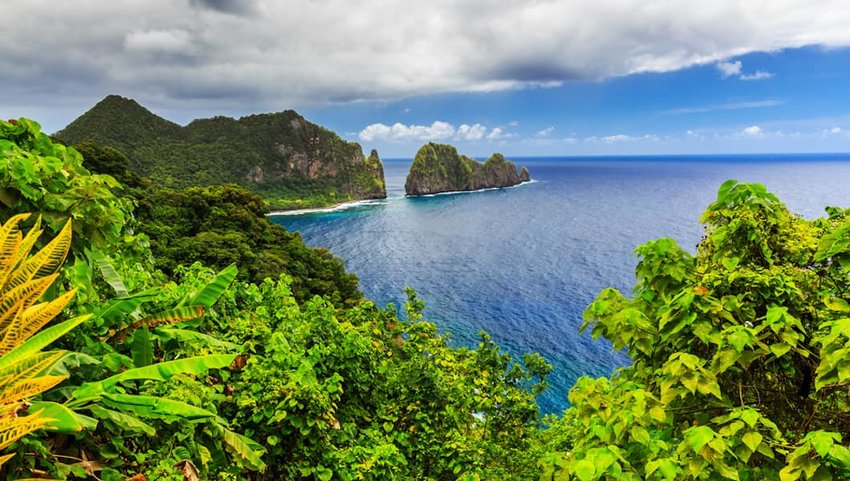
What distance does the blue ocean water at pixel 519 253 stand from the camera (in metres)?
39.0

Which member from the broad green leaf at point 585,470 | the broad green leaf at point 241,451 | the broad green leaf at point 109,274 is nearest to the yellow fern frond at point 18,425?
the broad green leaf at point 241,451

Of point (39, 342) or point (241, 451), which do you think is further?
point (241, 451)

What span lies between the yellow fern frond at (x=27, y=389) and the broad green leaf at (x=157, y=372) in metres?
0.80

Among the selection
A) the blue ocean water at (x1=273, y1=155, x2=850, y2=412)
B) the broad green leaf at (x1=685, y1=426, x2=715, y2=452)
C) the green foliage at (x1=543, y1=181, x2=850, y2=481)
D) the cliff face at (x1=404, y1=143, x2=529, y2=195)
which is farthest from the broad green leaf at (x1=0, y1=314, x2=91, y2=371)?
the cliff face at (x1=404, y1=143, x2=529, y2=195)

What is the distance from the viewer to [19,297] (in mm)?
3129

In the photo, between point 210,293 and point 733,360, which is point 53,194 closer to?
point 210,293

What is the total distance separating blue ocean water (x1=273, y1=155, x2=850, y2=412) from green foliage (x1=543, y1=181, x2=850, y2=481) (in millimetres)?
27016

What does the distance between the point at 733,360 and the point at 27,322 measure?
5.36 m

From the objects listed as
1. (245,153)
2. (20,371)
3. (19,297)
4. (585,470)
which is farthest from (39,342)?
(245,153)

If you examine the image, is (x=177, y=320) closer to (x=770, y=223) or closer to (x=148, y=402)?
(x=148, y=402)

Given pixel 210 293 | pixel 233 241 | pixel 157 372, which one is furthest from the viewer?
pixel 233 241

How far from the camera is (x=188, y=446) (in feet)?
15.1

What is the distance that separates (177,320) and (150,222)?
3881 centimetres

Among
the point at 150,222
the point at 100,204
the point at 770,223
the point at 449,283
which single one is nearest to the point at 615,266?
the point at 449,283
